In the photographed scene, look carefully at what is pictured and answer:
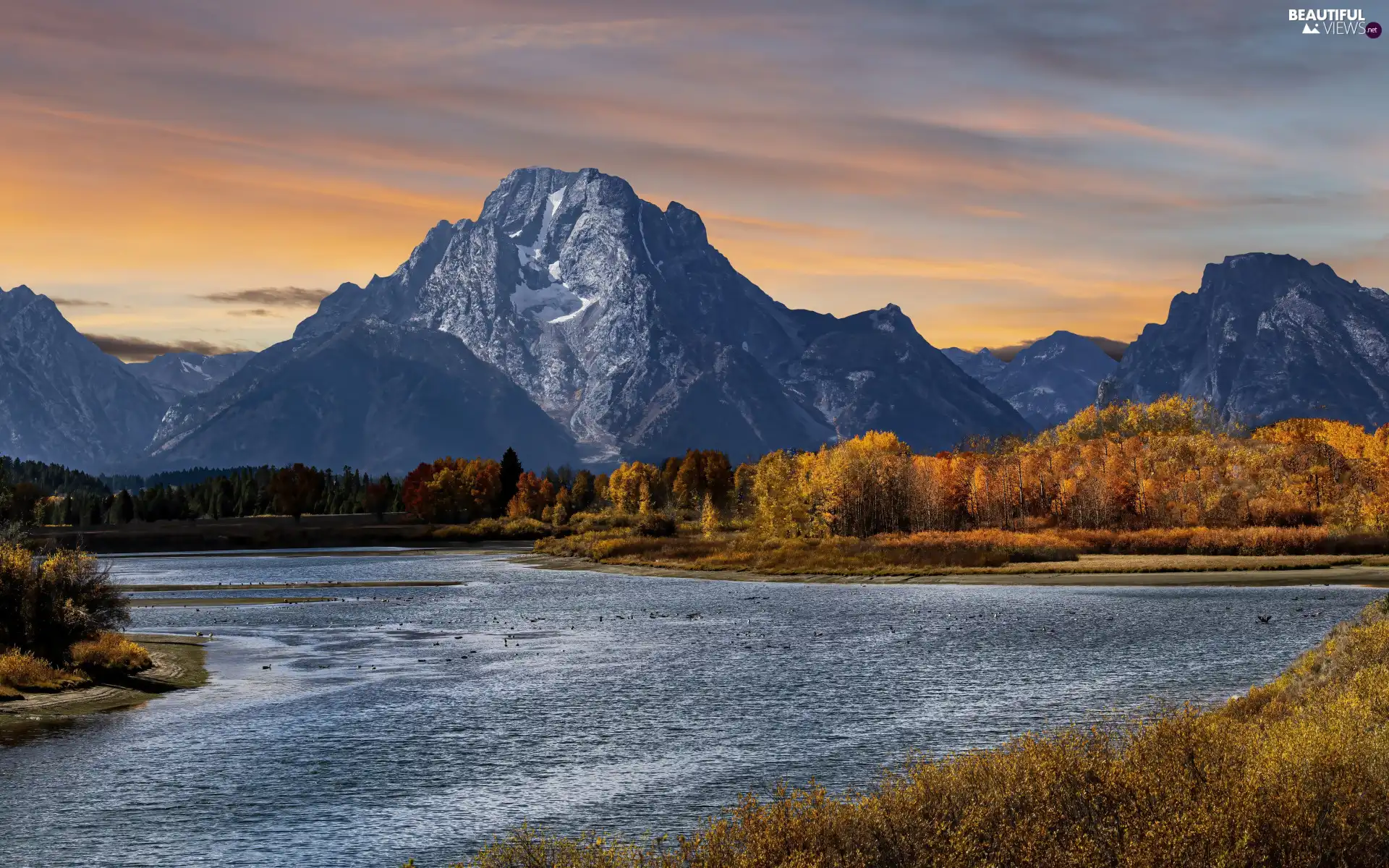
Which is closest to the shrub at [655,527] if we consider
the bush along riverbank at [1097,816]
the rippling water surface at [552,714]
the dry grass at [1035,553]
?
the dry grass at [1035,553]

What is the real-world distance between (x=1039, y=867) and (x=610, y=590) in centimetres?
9148

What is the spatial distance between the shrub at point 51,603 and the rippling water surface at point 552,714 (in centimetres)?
581

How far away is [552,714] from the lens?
3981 centimetres

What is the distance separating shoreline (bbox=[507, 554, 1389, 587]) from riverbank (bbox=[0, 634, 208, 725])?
69.5 metres

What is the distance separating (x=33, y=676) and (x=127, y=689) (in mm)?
3603

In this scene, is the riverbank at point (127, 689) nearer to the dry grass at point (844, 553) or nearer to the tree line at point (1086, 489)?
the dry grass at point (844, 553)

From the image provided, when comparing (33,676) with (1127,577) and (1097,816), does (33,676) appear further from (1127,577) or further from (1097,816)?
(1127,577)

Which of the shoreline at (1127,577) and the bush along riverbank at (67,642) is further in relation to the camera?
the shoreline at (1127,577)

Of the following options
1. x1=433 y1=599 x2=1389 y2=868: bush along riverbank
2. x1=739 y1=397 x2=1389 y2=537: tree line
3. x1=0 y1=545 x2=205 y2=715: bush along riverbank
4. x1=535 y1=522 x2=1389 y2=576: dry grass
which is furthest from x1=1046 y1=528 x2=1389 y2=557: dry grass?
x1=433 y1=599 x2=1389 y2=868: bush along riverbank

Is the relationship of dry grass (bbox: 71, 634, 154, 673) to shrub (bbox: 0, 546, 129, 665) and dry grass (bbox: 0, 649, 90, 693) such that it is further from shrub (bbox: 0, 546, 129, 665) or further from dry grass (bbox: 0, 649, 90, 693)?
dry grass (bbox: 0, 649, 90, 693)

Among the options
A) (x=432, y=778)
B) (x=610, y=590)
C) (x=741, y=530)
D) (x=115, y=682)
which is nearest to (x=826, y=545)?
(x=610, y=590)

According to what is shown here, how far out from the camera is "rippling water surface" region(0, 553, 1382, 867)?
85.1ft

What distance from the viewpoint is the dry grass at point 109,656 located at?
46.4m

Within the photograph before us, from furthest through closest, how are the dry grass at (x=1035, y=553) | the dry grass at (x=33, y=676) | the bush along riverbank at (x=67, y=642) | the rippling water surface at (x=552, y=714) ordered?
1. the dry grass at (x=1035, y=553)
2. the bush along riverbank at (x=67, y=642)
3. the dry grass at (x=33, y=676)
4. the rippling water surface at (x=552, y=714)
